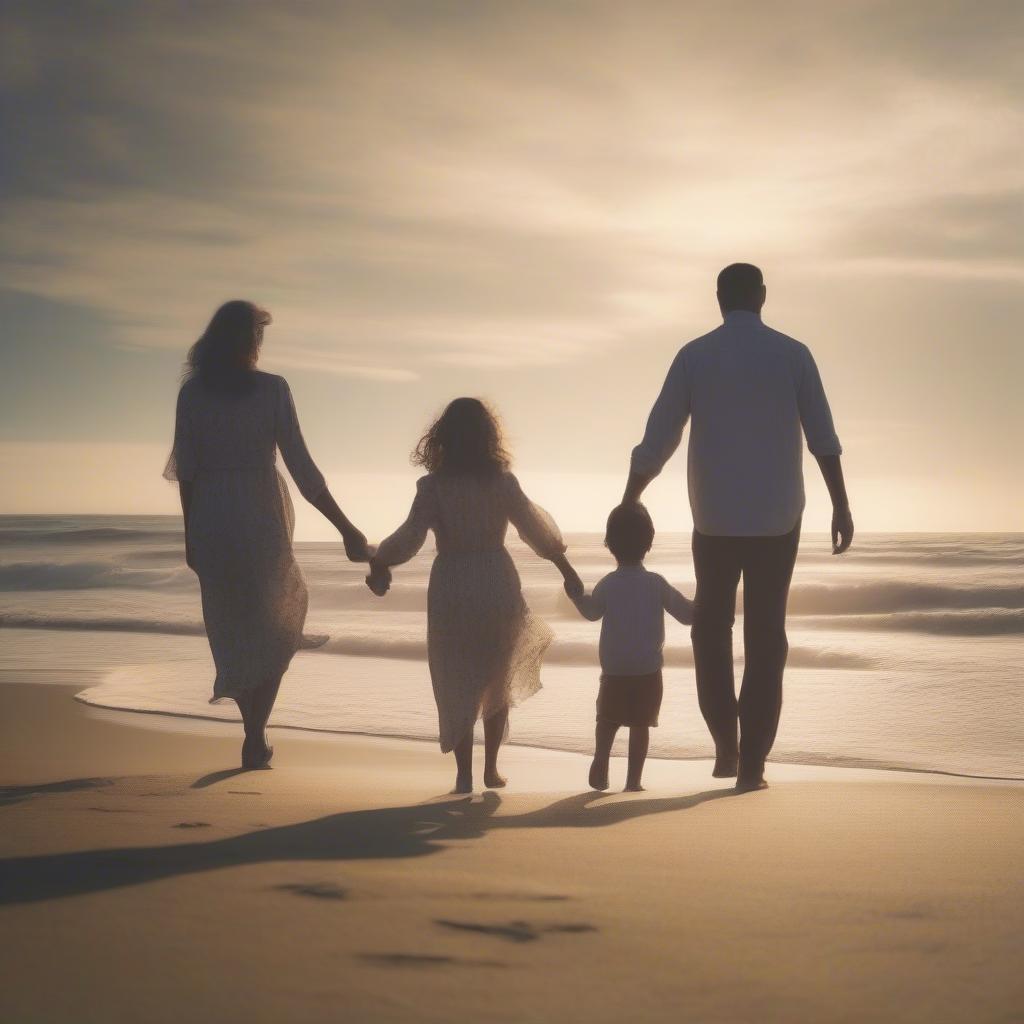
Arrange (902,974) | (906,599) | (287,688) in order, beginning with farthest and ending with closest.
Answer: (906,599) → (287,688) → (902,974)

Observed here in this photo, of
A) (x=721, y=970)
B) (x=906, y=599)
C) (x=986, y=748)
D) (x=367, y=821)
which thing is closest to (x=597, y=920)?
(x=721, y=970)

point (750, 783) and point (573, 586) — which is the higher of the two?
point (573, 586)

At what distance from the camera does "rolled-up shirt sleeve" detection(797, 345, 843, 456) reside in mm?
4938

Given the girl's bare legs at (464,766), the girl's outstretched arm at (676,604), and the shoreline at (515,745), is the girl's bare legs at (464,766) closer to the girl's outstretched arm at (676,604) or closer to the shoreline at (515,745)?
the girl's outstretched arm at (676,604)

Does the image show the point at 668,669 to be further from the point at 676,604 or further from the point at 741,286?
the point at 741,286

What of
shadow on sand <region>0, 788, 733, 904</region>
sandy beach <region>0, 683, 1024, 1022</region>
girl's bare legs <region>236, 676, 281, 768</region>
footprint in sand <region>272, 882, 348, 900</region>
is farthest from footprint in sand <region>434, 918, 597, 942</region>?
girl's bare legs <region>236, 676, 281, 768</region>

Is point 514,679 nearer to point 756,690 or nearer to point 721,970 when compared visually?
point 756,690

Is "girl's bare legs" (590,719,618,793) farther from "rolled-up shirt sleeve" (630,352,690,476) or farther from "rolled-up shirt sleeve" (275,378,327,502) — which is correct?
"rolled-up shirt sleeve" (275,378,327,502)

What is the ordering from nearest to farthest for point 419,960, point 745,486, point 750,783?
1. point 419,960
2. point 750,783
3. point 745,486

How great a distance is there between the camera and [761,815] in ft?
12.8

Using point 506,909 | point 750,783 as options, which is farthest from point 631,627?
point 506,909

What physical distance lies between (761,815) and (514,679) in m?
1.49

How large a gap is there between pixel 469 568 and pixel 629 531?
676 millimetres

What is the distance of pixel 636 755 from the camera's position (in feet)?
16.6
